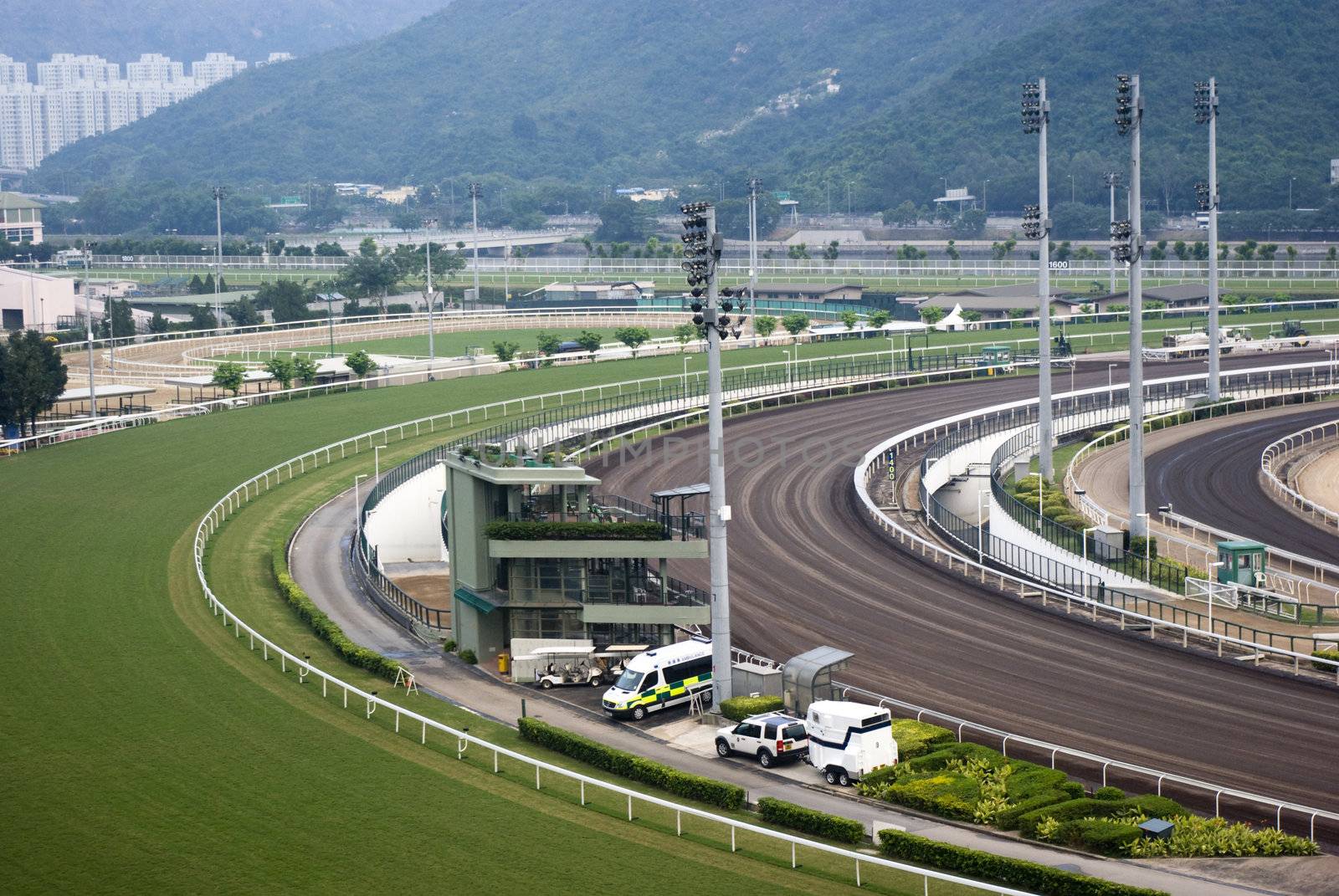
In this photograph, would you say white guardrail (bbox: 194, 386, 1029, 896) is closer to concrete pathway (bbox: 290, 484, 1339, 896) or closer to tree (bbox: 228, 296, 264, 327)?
concrete pathway (bbox: 290, 484, 1339, 896)

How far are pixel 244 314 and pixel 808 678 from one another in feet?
295

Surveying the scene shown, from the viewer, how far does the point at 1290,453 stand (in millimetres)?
56281

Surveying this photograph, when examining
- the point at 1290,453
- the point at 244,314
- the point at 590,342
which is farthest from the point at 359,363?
the point at 1290,453

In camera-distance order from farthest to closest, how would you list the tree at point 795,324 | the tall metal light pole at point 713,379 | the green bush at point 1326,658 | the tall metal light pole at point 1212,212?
the tree at point 795,324 < the tall metal light pole at point 1212,212 < the green bush at point 1326,658 < the tall metal light pole at point 713,379

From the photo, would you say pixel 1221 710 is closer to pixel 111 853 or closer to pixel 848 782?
pixel 848 782

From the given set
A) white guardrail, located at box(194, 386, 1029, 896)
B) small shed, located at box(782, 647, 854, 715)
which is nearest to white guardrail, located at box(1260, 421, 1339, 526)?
small shed, located at box(782, 647, 854, 715)

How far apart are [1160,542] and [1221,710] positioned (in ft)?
50.0

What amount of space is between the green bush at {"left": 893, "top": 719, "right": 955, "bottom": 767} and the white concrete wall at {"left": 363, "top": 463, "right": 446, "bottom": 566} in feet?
76.2

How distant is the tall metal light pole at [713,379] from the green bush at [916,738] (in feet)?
12.7

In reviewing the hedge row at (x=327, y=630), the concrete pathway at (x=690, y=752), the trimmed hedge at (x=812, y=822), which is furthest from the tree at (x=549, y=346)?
the trimmed hedge at (x=812, y=822)

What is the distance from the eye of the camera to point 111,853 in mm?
23891

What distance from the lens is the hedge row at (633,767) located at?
26.1 m

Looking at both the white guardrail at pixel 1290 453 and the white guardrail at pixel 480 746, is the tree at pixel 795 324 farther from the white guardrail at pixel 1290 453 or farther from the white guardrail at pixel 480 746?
the white guardrail at pixel 480 746

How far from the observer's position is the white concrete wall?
161 ft
